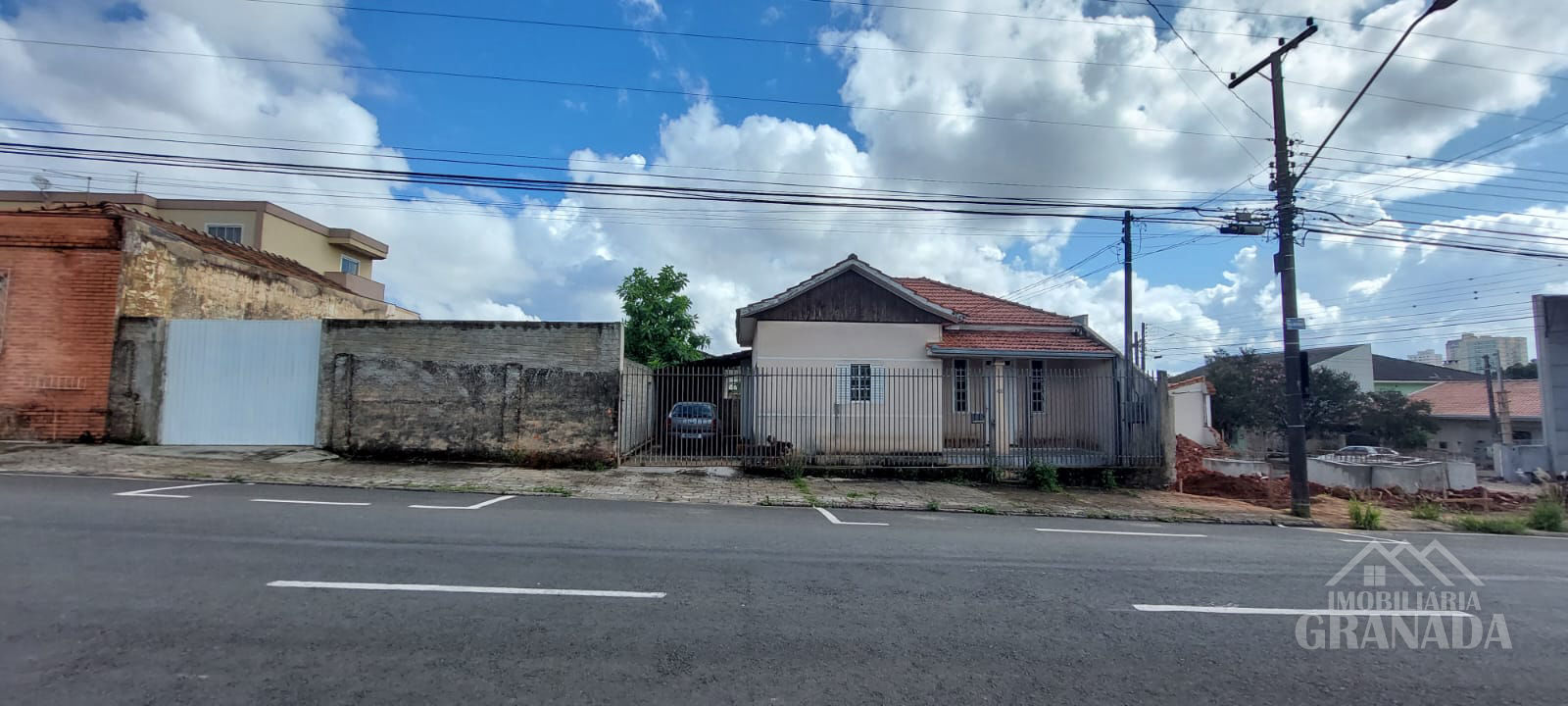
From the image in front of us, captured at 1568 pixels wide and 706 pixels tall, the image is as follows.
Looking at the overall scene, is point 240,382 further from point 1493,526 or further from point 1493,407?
point 1493,407

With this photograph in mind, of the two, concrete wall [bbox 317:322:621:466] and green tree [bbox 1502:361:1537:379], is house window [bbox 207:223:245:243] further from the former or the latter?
green tree [bbox 1502:361:1537:379]

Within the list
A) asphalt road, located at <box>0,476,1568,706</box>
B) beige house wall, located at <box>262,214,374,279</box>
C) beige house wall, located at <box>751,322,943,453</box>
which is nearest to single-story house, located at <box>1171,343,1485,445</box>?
beige house wall, located at <box>751,322,943,453</box>

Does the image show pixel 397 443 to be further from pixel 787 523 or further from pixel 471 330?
pixel 787 523

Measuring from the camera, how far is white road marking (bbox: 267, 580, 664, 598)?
4.73 metres

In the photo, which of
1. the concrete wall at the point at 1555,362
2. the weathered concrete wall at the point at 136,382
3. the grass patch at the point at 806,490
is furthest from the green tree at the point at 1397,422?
the weathered concrete wall at the point at 136,382

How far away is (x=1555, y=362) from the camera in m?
18.5

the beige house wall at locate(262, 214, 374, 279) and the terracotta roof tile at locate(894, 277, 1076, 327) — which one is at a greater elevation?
the beige house wall at locate(262, 214, 374, 279)

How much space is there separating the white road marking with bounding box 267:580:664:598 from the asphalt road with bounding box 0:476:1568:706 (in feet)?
0.09

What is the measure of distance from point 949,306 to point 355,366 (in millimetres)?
13898

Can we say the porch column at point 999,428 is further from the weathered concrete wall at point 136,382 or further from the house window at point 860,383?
the weathered concrete wall at point 136,382

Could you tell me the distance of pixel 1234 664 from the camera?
3.90 metres

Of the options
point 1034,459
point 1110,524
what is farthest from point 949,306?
point 1110,524

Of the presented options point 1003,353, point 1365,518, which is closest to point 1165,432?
point 1365,518

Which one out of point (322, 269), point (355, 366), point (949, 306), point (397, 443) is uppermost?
point (322, 269)
